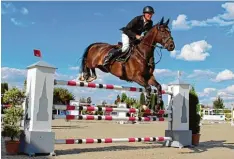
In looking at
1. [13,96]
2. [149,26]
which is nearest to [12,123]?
[13,96]

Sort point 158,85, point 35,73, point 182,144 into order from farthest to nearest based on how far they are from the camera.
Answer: point 182,144 → point 158,85 → point 35,73

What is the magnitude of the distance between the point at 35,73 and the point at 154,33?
8.14ft

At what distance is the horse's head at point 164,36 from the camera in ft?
21.0

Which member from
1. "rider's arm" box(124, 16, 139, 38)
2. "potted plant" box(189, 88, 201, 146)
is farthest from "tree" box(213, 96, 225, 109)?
"rider's arm" box(124, 16, 139, 38)

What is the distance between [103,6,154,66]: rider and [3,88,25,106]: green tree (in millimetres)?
2153

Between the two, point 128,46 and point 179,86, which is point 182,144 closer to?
point 179,86

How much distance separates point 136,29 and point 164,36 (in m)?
0.73

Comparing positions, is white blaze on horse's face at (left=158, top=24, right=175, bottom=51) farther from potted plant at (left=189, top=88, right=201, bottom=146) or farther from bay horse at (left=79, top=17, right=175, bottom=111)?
potted plant at (left=189, top=88, right=201, bottom=146)

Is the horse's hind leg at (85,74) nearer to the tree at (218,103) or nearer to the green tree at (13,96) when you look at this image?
the green tree at (13,96)

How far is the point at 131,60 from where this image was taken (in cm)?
684

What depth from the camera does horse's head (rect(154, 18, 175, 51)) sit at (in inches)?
252

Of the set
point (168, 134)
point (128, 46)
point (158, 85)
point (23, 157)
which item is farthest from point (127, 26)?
point (23, 157)

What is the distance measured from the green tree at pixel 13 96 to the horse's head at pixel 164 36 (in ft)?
8.88

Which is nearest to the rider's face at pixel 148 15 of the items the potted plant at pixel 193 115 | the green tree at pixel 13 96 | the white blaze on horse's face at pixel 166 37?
the white blaze on horse's face at pixel 166 37
